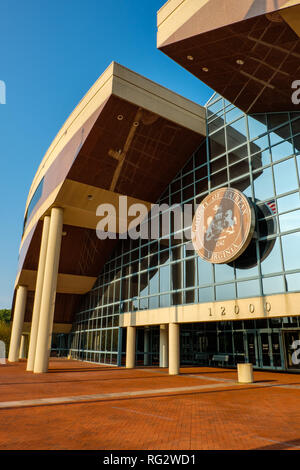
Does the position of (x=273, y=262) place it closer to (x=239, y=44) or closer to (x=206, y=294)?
(x=206, y=294)

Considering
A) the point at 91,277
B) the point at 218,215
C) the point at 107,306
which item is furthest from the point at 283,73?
the point at 91,277

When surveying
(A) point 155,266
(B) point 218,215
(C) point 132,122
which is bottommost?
(A) point 155,266

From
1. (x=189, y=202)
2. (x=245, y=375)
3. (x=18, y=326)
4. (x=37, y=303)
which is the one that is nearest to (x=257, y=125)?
(x=189, y=202)

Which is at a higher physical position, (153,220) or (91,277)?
(153,220)

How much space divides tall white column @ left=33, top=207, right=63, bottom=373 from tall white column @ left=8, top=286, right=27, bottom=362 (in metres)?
11.9

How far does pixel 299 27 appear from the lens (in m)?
10.5

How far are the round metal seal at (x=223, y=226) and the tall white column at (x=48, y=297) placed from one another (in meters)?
8.78

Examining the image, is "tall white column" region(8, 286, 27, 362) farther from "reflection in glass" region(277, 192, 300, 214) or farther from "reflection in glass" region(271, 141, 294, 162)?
"reflection in glass" region(271, 141, 294, 162)

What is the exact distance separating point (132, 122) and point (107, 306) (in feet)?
48.9

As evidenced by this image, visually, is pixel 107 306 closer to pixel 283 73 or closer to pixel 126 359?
pixel 126 359

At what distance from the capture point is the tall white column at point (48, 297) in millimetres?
19484

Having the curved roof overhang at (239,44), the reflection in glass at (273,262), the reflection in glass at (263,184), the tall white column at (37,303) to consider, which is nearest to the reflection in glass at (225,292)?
the reflection in glass at (273,262)

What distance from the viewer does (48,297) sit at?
20.1m

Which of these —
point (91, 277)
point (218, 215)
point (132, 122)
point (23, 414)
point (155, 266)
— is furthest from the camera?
point (91, 277)
